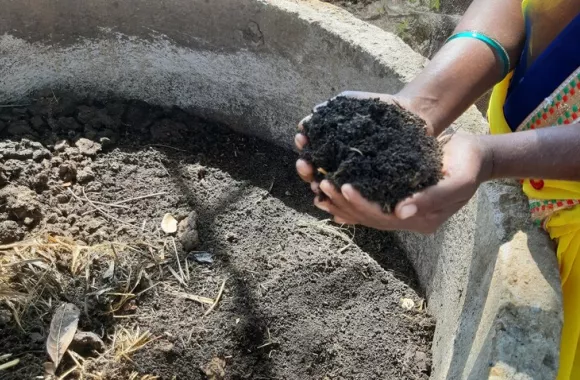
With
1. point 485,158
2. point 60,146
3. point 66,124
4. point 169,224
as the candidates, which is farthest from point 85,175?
point 485,158

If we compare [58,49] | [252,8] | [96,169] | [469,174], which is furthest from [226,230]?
[469,174]

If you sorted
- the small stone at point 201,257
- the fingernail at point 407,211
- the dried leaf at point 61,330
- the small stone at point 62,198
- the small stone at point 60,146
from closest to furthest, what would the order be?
1. the fingernail at point 407,211
2. the dried leaf at point 61,330
3. the small stone at point 201,257
4. the small stone at point 62,198
5. the small stone at point 60,146

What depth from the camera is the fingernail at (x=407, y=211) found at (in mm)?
1276

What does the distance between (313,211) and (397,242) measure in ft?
1.17

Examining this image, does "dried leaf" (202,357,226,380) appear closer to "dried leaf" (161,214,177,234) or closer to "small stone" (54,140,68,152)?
"dried leaf" (161,214,177,234)

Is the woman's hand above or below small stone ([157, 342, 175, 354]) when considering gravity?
above

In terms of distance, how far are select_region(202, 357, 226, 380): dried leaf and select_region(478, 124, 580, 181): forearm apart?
1.11 metres

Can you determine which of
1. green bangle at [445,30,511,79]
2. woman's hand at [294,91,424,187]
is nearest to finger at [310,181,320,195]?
woman's hand at [294,91,424,187]

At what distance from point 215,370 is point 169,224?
655mm

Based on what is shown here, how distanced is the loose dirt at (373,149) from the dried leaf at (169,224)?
107 cm

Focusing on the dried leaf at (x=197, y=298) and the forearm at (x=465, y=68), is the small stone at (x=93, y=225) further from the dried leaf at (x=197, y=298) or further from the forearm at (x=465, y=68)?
the forearm at (x=465, y=68)

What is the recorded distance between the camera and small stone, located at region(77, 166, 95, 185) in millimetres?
2523

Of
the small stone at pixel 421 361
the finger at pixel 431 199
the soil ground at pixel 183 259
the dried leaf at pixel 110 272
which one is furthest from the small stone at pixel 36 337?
the finger at pixel 431 199

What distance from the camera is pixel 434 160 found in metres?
1.35
